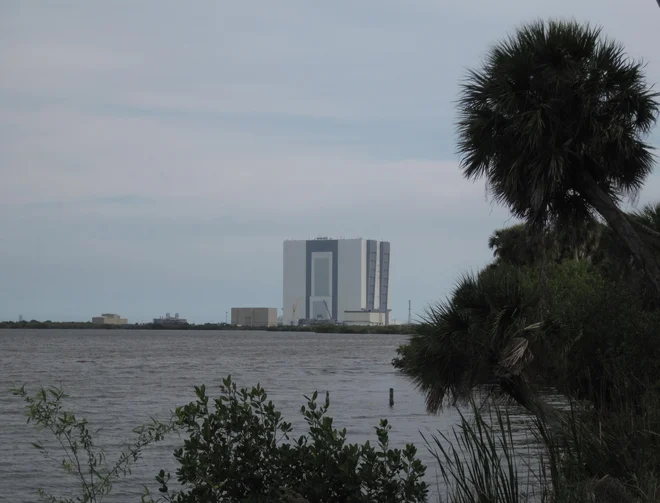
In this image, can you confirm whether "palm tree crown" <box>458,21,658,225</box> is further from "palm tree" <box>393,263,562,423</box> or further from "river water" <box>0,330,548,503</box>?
"river water" <box>0,330,548,503</box>

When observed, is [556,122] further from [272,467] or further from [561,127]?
[272,467]

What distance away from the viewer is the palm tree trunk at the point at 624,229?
44.1ft

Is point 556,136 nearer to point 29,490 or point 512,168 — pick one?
point 512,168

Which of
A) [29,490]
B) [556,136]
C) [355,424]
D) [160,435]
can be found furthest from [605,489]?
[355,424]

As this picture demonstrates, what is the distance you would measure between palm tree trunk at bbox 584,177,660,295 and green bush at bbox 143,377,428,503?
328 inches

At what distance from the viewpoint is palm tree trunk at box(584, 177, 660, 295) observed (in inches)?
529

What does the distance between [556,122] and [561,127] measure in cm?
21

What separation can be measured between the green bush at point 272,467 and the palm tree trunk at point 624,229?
833 centimetres

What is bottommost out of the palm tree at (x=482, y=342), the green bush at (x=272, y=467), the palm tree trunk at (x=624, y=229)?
the green bush at (x=272, y=467)

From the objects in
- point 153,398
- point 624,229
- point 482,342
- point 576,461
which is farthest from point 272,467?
point 153,398

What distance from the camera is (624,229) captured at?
44.8 feet

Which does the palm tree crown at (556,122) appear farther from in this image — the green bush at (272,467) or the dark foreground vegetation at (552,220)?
the green bush at (272,467)

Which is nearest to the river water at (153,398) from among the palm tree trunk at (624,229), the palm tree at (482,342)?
the palm tree at (482,342)

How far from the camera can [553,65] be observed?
14.2m
